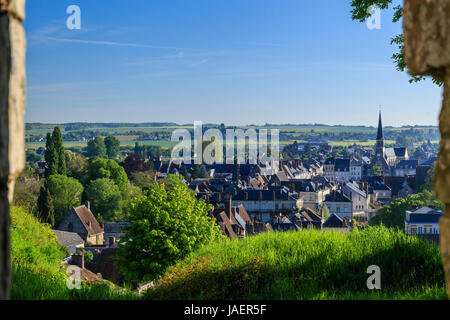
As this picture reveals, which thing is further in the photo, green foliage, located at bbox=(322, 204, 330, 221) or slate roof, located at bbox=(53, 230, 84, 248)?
green foliage, located at bbox=(322, 204, 330, 221)

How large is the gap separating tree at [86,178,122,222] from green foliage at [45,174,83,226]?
1.79 meters

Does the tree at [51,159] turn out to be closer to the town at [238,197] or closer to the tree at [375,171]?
the town at [238,197]

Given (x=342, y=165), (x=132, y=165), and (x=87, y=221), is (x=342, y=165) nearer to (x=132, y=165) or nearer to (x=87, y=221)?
(x=132, y=165)

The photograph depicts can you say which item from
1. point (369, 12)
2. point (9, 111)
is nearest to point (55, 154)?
point (369, 12)

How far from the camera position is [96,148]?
119 metres

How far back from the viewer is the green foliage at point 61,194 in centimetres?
5434

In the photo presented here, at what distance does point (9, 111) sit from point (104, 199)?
5365 centimetres

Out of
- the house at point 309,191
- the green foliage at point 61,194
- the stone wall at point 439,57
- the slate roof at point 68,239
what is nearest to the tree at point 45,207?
the slate roof at point 68,239

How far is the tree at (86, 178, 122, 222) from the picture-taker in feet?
181

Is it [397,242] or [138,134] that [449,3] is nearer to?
[397,242]

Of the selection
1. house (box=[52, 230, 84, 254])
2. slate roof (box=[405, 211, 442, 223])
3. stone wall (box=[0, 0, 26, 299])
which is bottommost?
house (box=[52, 230, 84, 254])
